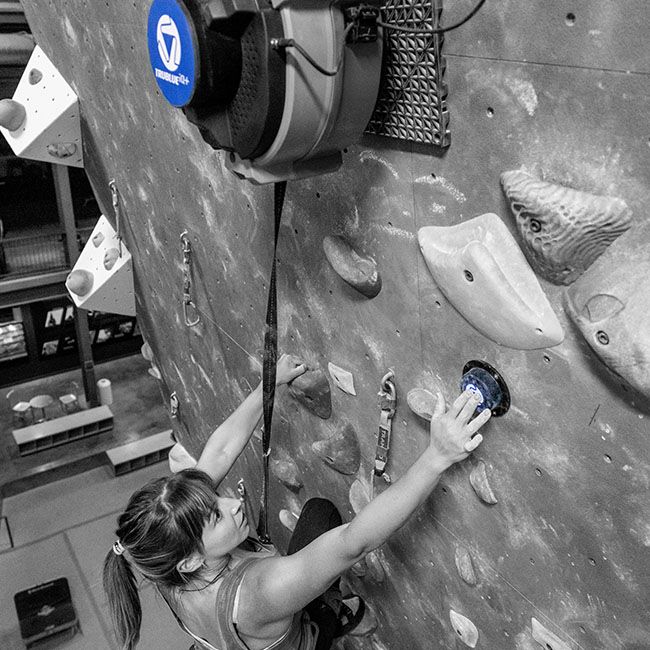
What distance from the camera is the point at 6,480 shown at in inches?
220

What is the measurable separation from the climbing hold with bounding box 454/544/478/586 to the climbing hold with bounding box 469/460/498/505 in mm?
217

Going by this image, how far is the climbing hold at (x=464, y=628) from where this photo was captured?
1.64m

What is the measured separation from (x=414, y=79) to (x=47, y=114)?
2255 millimetres

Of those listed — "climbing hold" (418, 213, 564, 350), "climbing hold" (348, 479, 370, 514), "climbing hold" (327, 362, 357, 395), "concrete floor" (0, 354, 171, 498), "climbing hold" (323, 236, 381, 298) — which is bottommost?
"concrete floor" (0, 354, 171, 498)

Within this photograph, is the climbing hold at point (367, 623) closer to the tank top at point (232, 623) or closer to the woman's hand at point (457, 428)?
the tank top at point (232, 623)

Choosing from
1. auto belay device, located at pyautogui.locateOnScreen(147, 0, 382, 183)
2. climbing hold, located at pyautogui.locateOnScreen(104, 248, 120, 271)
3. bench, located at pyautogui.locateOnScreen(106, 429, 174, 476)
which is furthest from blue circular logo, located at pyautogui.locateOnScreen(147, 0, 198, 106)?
bench, located at pyautogui.locateOnScreen(106, 429, 174, 476)

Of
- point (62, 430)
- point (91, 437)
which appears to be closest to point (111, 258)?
point (62, 430)

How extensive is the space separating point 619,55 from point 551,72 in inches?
→ 4.0

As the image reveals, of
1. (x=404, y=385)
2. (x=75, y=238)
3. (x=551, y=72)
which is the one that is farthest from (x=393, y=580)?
(x=75, y=238)

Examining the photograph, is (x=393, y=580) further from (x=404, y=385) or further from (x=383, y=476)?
(x=404, y=385)

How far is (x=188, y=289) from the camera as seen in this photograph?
8.16 feet

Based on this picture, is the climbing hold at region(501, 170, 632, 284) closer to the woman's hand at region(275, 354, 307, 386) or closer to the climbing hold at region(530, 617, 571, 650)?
the climbing hold at region(530, 617, 571, 650)

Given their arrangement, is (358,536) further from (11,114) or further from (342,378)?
(11,114)

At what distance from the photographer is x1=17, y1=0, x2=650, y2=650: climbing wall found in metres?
0.91
